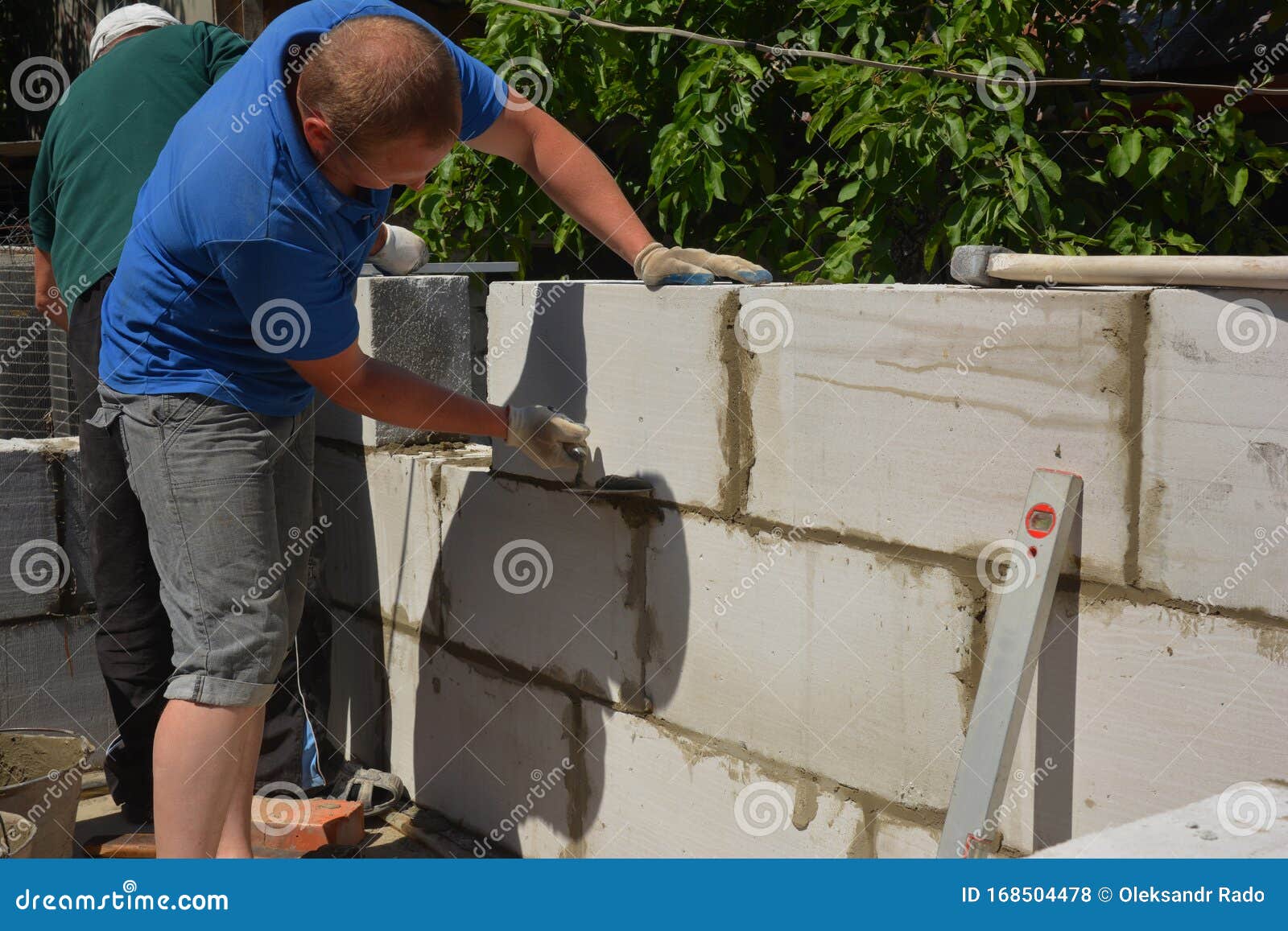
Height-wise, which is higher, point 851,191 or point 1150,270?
point 851,191

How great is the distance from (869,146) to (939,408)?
1.18m

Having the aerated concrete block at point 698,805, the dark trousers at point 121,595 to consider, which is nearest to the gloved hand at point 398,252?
the dark trousers at point 121,595

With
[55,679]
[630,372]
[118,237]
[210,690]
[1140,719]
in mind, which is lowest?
[55,679]

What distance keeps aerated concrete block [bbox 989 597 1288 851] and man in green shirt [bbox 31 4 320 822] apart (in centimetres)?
219

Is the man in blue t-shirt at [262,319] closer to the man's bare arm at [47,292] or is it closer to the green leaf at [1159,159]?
the man's bare arm at [47,292]

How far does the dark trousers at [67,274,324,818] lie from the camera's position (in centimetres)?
291

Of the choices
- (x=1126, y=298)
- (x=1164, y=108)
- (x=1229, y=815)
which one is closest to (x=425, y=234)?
(x=1164, y=108)

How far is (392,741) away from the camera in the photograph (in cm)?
351

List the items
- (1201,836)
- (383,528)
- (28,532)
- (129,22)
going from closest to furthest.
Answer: (1201,836)
(129,22)
(383,528)
(28,532)

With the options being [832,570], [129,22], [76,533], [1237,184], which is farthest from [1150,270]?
[76,533]

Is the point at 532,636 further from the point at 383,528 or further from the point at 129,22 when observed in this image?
the point at 129,22

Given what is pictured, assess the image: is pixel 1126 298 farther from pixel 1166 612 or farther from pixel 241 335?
pixel 241 335

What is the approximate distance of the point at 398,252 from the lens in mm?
3066

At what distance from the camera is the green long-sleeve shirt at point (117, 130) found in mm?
2951
